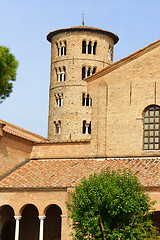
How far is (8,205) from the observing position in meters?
28.2

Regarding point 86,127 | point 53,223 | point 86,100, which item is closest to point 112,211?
point 53,223

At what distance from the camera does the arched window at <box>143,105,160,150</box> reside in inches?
1120

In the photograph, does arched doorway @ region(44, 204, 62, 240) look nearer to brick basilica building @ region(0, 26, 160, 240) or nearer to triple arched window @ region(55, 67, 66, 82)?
brick basilica building @ region(0, 26, 160, 240)

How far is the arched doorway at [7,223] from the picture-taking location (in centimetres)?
2845

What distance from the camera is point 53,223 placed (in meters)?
28.9

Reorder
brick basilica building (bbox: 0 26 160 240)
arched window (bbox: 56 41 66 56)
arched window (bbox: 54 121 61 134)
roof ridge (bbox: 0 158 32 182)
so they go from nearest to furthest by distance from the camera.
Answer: brick basilica building (bbox: 0 26 160 240) < roof ridge (bbox: 0 158 32 182) < arched window (bbox: 54 121 61 134) < arched window (bbox: 56 41 66 56)

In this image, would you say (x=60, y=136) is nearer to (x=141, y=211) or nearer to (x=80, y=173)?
(x=80, y=173)

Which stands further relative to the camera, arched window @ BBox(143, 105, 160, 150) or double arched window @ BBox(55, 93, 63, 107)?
double arched window @ BBox(55, 93, 63, 107)

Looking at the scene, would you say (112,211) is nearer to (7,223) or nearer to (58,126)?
(7,223)

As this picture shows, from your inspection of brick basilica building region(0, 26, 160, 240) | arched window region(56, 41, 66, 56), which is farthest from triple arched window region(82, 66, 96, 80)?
brick basilica building region(0, 26, 160, 240)

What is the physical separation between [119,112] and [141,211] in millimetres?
9258

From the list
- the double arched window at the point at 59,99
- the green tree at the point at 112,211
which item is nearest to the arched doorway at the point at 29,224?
the green tree at the point at 112,211

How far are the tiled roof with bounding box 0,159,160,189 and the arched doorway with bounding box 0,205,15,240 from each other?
1.83 meters

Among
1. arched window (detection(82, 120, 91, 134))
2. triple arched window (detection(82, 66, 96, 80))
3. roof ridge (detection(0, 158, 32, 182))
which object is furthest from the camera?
triple arched window (detection(82, 66, 96, 80))
